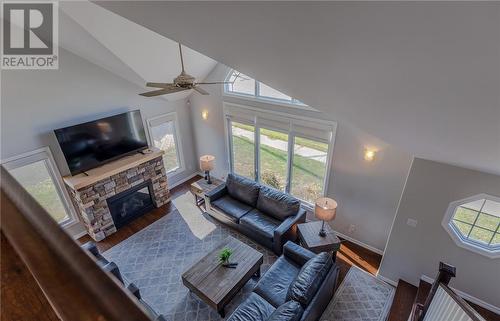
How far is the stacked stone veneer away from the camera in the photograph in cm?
498

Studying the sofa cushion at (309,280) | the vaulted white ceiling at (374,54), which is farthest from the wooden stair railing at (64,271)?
the sofa cushion at (309,280)

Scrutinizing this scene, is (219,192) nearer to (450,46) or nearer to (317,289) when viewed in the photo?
(317,289)

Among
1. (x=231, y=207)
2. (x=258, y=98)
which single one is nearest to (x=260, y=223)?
(x=231, y=207)

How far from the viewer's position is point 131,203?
19.4ft

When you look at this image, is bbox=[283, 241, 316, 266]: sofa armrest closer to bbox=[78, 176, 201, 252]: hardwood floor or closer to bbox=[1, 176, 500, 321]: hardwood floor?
bbox=[1, 176, 500, 321]: hardwood floor

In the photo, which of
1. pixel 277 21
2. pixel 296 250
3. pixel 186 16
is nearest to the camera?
pixel 277 21

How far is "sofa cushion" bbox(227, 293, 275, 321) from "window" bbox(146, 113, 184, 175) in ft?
14.8

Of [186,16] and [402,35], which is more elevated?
[186,16]

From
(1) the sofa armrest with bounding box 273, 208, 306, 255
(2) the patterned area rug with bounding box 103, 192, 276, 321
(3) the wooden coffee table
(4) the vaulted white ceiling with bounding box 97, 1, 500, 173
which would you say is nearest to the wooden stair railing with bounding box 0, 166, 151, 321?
(4) the vaulted white ceiling with bounding box 97, 1, 500, 173

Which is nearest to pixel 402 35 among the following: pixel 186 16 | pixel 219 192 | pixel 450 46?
pixel 450 46

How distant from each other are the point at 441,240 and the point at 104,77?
22.0 feet

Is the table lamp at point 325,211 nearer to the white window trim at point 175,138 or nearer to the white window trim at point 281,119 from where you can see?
the white window trim at point 281,119

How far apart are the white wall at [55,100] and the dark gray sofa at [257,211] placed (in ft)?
9.69

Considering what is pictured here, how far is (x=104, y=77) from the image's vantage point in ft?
16.9
